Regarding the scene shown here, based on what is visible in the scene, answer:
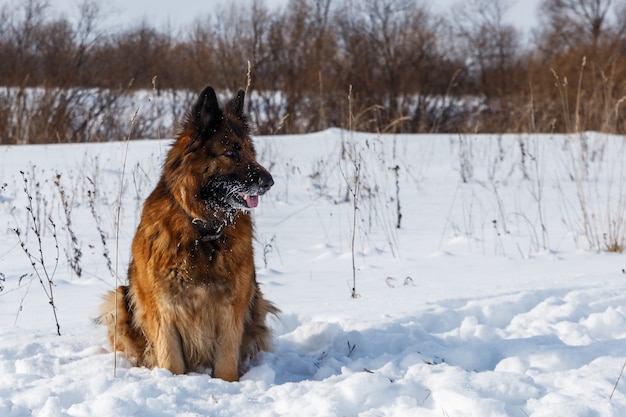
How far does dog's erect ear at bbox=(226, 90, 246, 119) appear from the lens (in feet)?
11.5

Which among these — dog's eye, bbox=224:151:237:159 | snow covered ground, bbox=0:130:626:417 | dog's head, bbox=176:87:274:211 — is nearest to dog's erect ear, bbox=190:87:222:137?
dog's head, bbox=176:87:274:211

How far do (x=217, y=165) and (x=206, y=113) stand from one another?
0.86 feet

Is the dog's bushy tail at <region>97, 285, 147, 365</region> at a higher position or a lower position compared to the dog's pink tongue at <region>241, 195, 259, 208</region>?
lower

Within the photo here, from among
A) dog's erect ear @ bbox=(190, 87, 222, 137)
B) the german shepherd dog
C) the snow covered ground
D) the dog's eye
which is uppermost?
dog's erect ear @ bbox=(190, 87, 222, 137)

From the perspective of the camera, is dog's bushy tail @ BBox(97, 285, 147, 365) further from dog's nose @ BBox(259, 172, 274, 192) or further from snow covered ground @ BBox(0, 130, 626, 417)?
dog's nose @ BBox(259, 172, 274, 192)

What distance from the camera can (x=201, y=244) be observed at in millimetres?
3240

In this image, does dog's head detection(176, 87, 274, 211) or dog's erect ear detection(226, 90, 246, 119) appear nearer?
dog's head detection(176, 87, 274, 211)

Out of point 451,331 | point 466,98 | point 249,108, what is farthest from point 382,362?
point 466,98

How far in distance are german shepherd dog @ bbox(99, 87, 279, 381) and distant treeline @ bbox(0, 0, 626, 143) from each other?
11.5 metres

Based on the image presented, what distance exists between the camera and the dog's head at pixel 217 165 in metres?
3.24

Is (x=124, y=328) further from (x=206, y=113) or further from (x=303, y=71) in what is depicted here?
(x=303, y=71)

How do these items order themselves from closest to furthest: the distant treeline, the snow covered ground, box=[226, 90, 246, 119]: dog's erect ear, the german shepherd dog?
the snow covered ground < the german shepherd dog < box=[226, 90, 246, 119]: dog's erect ear < the distant treeline

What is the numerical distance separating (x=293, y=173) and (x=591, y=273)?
5289 mm

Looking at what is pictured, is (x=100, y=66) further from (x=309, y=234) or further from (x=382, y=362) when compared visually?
(x=382, y=362)
